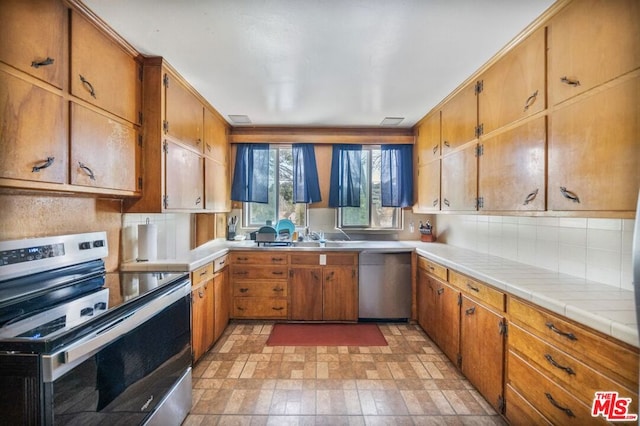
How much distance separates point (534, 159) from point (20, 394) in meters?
2.48

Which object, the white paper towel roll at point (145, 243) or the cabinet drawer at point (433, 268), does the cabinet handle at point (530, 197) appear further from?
the white paper towel roll at point (145, 243)

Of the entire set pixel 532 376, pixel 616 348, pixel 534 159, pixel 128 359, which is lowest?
pixel 532 376

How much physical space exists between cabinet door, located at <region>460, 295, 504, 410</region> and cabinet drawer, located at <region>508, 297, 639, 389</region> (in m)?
0.25

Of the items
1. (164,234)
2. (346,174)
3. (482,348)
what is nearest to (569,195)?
(482,348)

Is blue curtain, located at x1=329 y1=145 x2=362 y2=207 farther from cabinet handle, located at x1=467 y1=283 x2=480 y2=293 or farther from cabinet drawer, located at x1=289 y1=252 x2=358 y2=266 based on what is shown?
cabinet handle, located at x1=467 y1=283 x2=480 y2=293

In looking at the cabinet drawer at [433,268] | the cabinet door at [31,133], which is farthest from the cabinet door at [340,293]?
the cabinet door at [31,133]

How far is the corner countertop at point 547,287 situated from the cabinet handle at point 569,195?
47cm

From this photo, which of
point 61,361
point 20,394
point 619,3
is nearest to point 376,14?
point 619,3

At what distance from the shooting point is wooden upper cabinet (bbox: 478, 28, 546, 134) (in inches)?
64.7

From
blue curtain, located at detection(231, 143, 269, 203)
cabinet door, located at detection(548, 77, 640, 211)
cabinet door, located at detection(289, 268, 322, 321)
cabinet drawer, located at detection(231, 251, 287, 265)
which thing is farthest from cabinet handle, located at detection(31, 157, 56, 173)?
cabinet door, located at detection(548, 77, 640, 211)

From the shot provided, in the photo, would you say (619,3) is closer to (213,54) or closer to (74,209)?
(213,54)

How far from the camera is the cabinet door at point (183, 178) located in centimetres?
220

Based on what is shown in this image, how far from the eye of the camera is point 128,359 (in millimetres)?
1225

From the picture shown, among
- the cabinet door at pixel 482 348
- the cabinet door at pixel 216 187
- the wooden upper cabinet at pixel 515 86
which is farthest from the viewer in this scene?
the cabinet door at pixel 216 187
